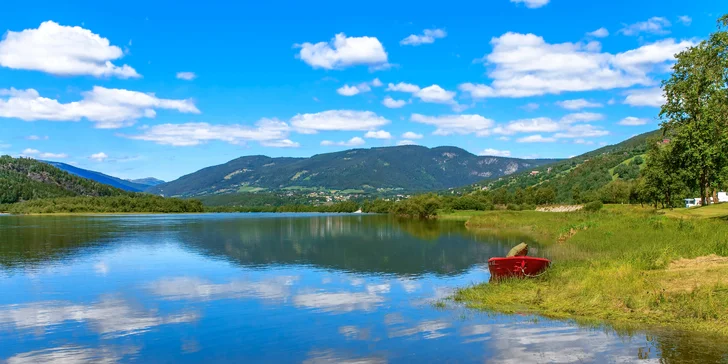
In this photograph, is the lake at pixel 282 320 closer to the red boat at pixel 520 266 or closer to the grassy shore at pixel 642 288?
the grassy shore at pixel 642 288

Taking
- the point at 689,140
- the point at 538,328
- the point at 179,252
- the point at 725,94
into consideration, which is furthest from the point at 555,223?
the point at 538,328

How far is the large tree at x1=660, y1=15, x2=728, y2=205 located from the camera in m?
50.4

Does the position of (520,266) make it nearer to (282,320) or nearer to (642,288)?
(642,288)

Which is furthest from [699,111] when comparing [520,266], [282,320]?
[282,320]

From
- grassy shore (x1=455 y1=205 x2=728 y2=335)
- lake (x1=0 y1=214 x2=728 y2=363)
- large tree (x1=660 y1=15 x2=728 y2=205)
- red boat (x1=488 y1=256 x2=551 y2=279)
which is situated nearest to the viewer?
lake (x1=0 y1=214 x2=728 y2=363)

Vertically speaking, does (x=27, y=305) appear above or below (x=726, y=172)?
below

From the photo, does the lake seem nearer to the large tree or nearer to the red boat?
the red boat

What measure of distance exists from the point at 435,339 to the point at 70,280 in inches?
1135

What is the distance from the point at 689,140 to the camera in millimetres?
57812

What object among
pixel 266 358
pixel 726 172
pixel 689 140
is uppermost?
pixel 689 140

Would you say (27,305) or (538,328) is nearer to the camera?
(538,328)

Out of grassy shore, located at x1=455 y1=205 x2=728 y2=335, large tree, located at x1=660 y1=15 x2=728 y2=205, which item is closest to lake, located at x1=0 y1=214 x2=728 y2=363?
grassy shore, located at x1=455 y1=205 x2=728 y2=335

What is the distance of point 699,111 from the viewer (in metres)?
59.4

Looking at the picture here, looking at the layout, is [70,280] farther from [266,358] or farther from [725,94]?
[725,94]
